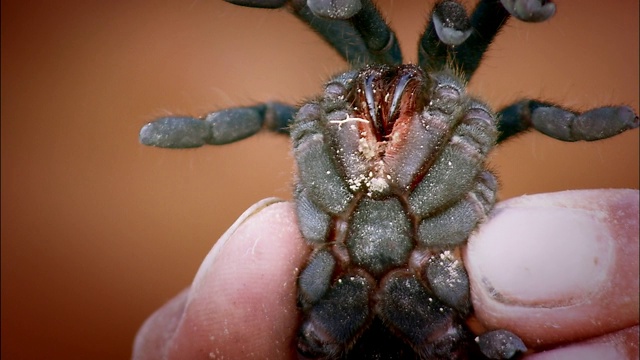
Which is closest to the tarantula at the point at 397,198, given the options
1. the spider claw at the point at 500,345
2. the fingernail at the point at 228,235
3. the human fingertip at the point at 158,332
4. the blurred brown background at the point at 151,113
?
the spider claw at the point at 500,345

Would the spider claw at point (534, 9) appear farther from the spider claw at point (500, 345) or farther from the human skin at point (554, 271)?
the spider claw at point (500, 345)

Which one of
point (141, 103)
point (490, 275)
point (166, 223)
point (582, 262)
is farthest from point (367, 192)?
point (141, 103)

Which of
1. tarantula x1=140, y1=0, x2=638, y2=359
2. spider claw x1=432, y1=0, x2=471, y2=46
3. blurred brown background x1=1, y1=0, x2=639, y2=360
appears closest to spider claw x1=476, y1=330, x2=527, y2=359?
tarantula x1=140, y1=0, x2=638, y2=359

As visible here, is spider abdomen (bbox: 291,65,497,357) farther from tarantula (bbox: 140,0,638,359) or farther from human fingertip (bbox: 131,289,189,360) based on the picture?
human fingertip (bbox: 131,289,189,360)

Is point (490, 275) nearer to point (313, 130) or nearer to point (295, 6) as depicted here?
point (313, 130)

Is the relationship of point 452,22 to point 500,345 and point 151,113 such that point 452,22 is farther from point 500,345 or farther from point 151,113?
point 151,113

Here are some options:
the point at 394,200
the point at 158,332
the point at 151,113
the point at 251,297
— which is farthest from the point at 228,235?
the point at 151,113
